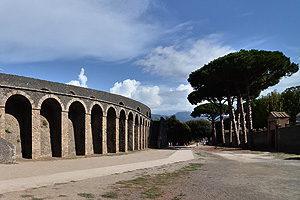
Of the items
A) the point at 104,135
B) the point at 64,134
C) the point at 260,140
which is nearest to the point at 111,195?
the point at 64,134

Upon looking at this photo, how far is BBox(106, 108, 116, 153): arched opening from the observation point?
2433 cm

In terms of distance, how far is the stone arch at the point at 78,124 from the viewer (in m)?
21.0

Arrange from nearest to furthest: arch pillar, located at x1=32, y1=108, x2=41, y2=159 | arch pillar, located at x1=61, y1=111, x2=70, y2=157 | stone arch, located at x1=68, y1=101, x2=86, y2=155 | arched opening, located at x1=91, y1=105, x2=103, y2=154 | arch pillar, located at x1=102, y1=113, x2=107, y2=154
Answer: arch pillar, located at x1=32, y1=108, x2=41, y2=159, arch pillar, located at x1=61, y1=111, x2=70, y2=157, stone arch, located at x1=68, y1=101, x2=86, y2=155, arch pillar, located at x1=102, y1=113, x2=107, y2=154, arched opening, located at x1=91, y1=105, x2=103, y2=154

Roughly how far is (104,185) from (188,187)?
7.30 feet

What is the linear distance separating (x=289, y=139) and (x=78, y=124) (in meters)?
17.0

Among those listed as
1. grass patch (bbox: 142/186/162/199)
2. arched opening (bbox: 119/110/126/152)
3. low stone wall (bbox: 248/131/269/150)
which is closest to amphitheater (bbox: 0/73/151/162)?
arched opening (bbox: 119/110/126/152)

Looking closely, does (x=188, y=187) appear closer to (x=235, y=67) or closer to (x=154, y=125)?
(x=235, y=67)

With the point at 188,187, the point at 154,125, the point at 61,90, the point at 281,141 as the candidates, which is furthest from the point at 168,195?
the point at 154,125

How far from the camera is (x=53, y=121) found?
19219mm

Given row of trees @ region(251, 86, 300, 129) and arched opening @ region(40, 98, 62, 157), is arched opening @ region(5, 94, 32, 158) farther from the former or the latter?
row of trees @ region(251, 86, 300, 129)

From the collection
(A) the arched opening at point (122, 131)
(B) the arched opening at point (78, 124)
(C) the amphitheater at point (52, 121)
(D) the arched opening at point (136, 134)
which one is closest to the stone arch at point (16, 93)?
(C) the amphitheater at point (52, 121)

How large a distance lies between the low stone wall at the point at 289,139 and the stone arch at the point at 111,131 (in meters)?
14.7

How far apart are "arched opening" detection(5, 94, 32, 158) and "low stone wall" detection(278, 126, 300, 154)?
1883 centimetres

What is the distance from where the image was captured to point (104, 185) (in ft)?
22.3
